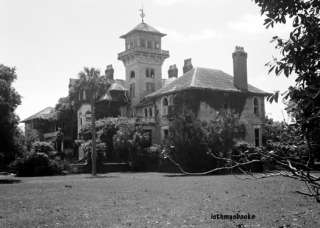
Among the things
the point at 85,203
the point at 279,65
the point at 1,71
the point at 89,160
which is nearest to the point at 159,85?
the point at 89,160

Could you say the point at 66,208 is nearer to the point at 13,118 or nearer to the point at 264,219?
the point at 264,219

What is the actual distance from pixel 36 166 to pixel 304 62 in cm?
4322

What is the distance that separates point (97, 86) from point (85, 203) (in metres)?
30.7

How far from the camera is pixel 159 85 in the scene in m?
64.2

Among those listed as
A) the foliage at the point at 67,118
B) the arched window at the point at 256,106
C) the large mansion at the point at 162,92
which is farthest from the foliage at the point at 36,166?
the arched window at the point at 256,106

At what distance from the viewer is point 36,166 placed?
45125 mm

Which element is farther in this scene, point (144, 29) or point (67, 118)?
point (67, 118)

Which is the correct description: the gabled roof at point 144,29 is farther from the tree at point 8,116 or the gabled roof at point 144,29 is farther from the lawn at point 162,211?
the lawn at point 162,211

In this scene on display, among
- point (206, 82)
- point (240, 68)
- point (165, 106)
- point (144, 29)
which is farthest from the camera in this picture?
point (144, 29)

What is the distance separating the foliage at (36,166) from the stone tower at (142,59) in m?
18.1

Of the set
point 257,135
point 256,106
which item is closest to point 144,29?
point 256,106

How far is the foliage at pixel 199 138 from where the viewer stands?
138 feet

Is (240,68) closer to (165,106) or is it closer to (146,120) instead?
(165,106)

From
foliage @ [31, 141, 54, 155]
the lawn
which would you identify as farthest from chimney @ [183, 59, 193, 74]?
Result: the lawn
